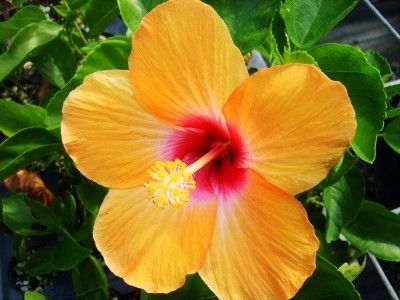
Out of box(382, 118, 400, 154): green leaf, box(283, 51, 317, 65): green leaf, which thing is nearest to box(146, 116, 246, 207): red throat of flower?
box(283, 51, 317, 65): green leaf

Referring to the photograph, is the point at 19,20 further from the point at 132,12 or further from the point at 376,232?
the point at 376,232

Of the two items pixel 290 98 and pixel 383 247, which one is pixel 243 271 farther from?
pixel 383 247

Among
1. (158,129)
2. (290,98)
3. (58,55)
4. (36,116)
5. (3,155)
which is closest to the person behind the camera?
(290,98)

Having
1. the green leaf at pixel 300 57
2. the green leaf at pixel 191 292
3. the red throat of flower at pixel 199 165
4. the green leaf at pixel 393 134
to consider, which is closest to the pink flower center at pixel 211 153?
the red throat of flower at pixel 199 165

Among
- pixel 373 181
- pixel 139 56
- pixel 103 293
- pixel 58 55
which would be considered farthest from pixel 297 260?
pixel 373 181

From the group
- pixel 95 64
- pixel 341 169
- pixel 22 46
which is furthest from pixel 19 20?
pixel 341 169

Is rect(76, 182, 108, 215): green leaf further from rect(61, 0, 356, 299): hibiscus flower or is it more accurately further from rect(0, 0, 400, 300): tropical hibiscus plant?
rect(61, 0, 356, 299): hibiscus flower

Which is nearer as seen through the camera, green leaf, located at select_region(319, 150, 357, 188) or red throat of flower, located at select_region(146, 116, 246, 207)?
red throat of flower, located at select_region(146, 116, 246, 207)
